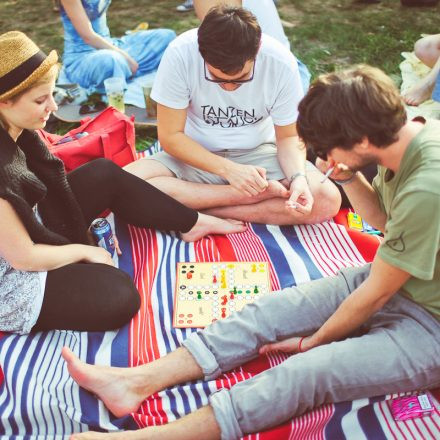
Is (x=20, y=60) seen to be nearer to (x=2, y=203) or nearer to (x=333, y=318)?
(x=2, y=203)

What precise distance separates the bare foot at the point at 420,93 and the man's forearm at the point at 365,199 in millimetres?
1950

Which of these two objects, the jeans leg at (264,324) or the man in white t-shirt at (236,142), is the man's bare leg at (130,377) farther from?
the man in white t-shirt at (236,142)

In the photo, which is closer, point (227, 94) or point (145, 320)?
point (145, 320)

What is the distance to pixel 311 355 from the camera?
1.64 m

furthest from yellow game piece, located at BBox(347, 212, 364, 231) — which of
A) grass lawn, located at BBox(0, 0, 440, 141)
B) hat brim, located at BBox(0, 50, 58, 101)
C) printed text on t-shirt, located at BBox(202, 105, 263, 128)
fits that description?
grass lawn, located at BBox(0, 0, 440, 141)

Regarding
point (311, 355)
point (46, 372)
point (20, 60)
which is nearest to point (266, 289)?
point (311, 355)

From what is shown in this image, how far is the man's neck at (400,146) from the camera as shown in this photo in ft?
5.04

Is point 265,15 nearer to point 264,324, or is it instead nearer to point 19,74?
point 19,74

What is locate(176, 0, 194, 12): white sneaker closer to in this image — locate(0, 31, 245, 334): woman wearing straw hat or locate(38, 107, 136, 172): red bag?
locate(38, 107, 136, 172): red bag

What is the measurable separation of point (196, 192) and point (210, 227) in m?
0.21

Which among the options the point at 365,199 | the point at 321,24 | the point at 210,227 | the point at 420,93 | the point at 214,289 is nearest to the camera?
the point at 365,199

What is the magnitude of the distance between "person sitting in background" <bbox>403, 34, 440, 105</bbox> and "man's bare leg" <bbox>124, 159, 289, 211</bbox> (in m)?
1.63

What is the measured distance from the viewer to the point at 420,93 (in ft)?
11.8

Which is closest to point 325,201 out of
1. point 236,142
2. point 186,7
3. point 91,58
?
point 236,142
